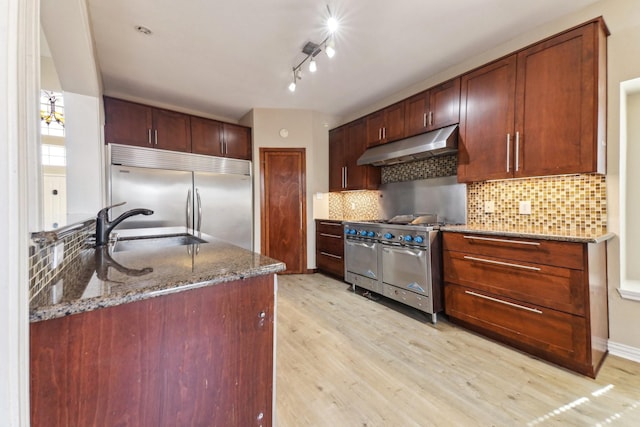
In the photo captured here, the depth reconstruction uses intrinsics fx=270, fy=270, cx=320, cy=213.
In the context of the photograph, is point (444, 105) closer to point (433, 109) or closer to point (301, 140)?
point (433, 109)

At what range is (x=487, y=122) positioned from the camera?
95.3 inches

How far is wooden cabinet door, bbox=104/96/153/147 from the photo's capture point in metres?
3.18

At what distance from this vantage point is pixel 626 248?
2.16 metres

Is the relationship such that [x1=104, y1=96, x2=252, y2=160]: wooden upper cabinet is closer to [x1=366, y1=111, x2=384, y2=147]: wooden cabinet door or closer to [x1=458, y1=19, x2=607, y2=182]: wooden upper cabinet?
[x1=366, y1=111, x2=384, y2=147]: wooden cabinet door

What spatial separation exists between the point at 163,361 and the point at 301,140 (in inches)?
151

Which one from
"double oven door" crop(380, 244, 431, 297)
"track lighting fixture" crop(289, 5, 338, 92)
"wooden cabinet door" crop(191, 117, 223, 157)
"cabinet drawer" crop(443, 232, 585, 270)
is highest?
A: "track lighting fixture" crop(289, 5, 338, 92)

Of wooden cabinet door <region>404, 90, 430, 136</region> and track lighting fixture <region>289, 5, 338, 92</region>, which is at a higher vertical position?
track lighting fixture <region>289, 5, 338, 92</region>

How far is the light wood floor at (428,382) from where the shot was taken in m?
1.42

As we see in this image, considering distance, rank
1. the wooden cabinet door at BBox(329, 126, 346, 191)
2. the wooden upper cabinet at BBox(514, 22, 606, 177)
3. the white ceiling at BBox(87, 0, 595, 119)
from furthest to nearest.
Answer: the wooden cabinet door at BBox(329, 126, 346, 191)
the white ceiling at BBox(87, 0, 595, 119)
the wooden upper cabinet at BBox(514, 22, 606, 177)

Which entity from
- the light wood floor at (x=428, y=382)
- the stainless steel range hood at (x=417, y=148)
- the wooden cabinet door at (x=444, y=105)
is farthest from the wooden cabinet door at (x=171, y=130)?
the wooden cabinet door at (x=444, y=105)

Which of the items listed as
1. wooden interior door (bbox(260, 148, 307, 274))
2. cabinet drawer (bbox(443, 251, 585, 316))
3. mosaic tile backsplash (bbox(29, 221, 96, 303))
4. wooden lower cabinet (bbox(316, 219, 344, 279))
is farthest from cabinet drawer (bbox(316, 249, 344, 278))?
mosaic tile backsplash (bbox(29, 221, 96, 303))

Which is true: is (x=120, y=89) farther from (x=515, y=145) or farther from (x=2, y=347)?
(x=515, y=145)

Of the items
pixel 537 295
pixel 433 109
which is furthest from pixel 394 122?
pixel 537 295

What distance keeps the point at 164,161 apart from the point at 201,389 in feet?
11.0
